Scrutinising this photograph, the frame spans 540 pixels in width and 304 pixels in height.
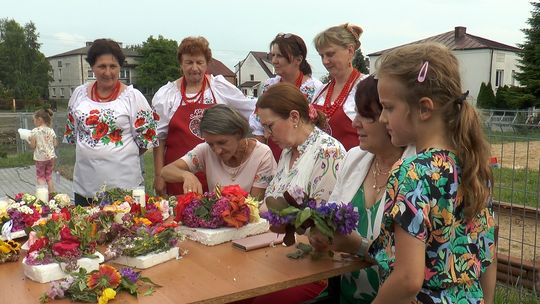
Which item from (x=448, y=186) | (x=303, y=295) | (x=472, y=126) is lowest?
(x=303, y=295)

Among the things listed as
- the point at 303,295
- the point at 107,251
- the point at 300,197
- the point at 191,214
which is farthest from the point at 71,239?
the point at 303,295

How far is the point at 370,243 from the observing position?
2172 mm

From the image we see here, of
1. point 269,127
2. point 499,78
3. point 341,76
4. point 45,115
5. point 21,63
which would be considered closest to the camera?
point 269,127

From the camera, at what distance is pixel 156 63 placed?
190ft

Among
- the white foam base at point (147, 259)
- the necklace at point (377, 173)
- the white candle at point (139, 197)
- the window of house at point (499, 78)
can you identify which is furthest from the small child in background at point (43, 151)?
the window of house at point (499, 78)

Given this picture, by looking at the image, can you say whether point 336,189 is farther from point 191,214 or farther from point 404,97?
point 404,97

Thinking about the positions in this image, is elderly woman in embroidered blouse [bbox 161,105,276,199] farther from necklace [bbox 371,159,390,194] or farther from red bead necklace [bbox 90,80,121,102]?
necklace [bbox 371,159,390,194]

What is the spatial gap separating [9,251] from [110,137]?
1.56 metres

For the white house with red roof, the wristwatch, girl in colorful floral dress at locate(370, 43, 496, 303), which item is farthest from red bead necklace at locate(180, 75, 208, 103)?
the white house with red roof

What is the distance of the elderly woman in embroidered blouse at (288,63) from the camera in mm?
4215

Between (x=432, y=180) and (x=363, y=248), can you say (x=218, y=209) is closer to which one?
(x=363, y=248)

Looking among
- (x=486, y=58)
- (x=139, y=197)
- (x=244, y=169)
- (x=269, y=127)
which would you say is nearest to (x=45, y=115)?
(x=244, y=169)

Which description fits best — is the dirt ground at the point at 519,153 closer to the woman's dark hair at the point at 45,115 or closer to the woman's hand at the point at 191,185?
the woman's hand at the point at 191,185

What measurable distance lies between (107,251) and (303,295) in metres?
0.98
